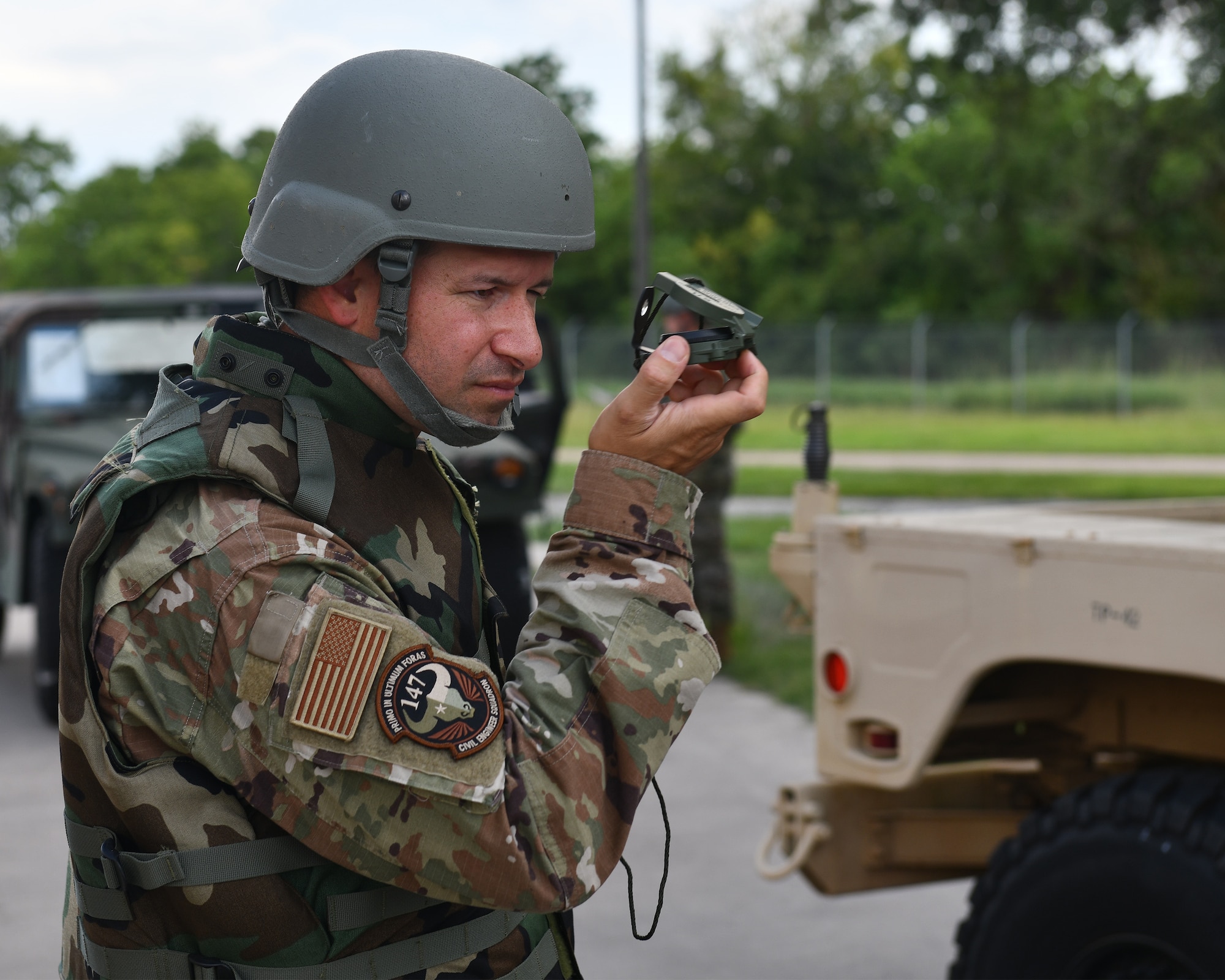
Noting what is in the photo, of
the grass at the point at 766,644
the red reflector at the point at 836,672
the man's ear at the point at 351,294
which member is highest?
the man's ear at the point at 351,294

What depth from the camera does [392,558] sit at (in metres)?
1.41

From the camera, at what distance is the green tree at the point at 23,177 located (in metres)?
70.8

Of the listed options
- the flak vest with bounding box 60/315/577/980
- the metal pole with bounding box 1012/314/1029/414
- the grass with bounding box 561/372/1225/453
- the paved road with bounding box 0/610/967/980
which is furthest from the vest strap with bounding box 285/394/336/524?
the metal pole with bounding box 1012/314/1029/414

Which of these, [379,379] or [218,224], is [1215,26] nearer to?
[379,379]

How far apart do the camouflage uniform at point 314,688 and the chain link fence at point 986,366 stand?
26379mm

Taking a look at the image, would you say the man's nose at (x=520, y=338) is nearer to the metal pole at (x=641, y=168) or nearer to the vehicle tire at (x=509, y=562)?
the vehicle tire at (x=509, y=562)

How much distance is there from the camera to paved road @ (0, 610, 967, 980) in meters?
3.86

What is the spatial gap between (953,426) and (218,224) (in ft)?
102

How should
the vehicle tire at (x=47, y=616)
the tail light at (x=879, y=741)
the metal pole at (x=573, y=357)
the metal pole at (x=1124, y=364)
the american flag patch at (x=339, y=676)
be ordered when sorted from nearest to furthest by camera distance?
1. the american flag patch at (x=339, y=676)
2. the tail light at (x=879, y=741)
3. the vehicle tire at (x=47, y=616)
4. the metal pole at (x=1124, y=364)
5. the metal pole at (x=573, y=357)

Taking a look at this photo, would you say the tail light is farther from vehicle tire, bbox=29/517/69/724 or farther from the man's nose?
vehicle tire, bbox=29/517/69/724

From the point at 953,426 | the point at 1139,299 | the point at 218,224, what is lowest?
the point at 953,426

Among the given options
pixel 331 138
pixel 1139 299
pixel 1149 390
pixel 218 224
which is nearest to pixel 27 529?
pixel 331 138

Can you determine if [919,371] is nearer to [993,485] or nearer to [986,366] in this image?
[986,366]

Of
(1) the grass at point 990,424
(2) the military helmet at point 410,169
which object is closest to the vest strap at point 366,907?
(2) the military helmet at point 410,169
